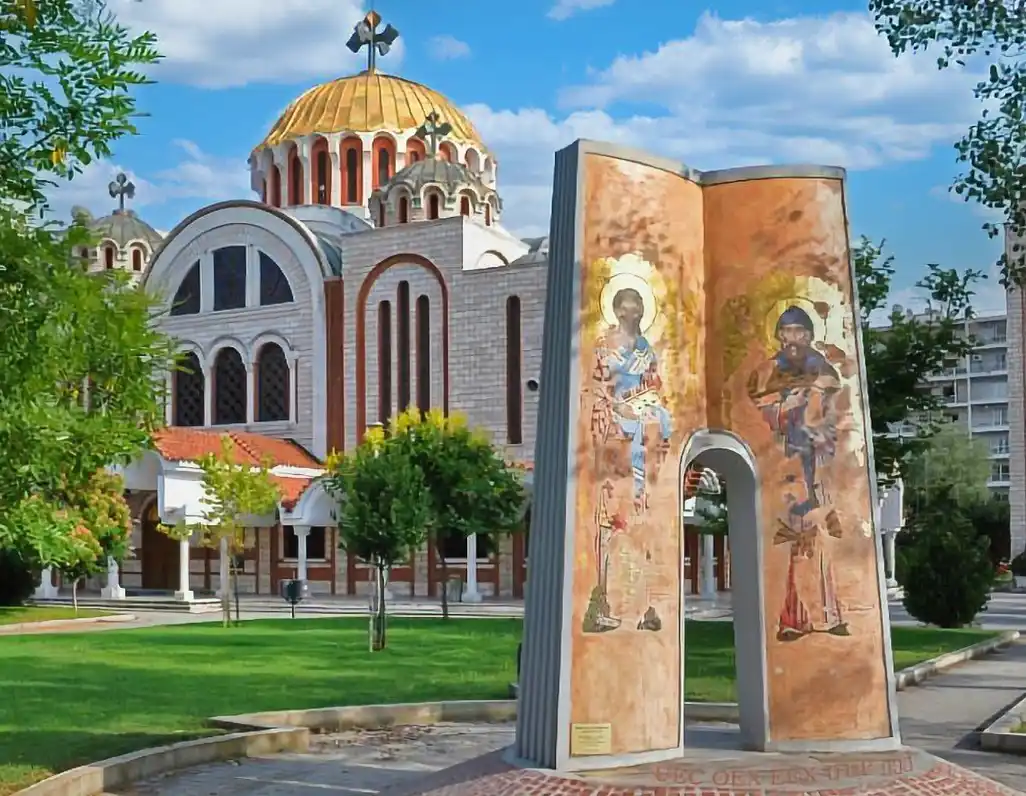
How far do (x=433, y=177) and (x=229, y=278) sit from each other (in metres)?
7.81

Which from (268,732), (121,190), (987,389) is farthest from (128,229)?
(987,389)

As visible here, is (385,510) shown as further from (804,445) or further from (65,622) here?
(804,445)

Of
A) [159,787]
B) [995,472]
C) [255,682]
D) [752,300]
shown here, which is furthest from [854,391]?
[995,472]

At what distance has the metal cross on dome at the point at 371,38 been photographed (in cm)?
5134

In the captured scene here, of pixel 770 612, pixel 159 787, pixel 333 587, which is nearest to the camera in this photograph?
pixel 770 612

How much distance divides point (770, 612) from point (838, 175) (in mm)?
3168

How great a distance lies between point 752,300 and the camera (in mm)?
9812

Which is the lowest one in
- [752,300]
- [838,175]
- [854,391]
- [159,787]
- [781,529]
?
[159,787]

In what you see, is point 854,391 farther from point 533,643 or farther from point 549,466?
point 533,643

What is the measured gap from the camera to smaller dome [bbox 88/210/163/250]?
50906 millimetres

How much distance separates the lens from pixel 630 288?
9.35m

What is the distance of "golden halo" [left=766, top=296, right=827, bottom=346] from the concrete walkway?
367 centimetres

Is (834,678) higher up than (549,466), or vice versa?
(549,466)

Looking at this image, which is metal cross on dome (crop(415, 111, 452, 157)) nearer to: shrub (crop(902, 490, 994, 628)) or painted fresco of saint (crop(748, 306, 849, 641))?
shrub (crop(902, 490, 994, 628))
